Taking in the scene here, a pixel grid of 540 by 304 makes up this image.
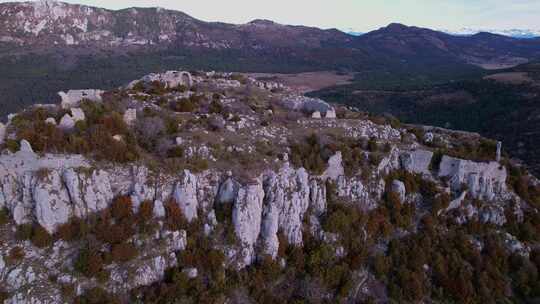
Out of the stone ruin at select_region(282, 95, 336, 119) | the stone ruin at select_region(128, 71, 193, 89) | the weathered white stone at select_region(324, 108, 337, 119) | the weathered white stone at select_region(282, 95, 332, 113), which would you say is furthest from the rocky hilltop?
the stone ruin at select_region(128, 71, 193, 89)

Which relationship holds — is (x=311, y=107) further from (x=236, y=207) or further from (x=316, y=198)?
(x=236, y=207)

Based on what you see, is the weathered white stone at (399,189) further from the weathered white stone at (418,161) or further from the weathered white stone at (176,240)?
the weathered white stone at (176,240)

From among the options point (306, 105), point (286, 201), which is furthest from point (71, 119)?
point (306, 105)

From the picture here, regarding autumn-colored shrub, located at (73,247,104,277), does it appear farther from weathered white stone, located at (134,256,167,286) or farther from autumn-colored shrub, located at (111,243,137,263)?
weathered white stone, located at (134,256,167,286)

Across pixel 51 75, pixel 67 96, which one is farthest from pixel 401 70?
pixel 67 96

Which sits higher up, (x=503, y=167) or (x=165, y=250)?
(x=503, y=167)

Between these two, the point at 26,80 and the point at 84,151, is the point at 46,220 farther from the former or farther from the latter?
the point at 26,80
